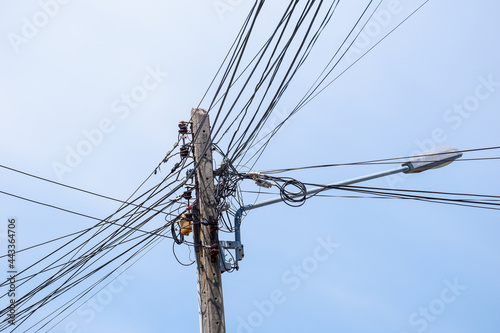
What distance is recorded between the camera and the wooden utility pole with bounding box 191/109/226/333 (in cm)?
796

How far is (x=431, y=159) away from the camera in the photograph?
7.73m

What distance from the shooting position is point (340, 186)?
7836 millimetres

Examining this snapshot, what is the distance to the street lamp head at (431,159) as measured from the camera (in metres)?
7.68

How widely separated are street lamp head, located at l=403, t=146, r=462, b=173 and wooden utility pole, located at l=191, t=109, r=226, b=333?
8.63 ft

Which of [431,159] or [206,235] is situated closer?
[431,159]

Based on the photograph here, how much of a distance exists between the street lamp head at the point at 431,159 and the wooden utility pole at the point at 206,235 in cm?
263

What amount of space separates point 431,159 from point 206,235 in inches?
119

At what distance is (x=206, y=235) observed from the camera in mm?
8383

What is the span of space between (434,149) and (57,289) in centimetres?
602

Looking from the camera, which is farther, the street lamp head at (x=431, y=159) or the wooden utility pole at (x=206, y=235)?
the wooden utility pole at (x=206, y=235)

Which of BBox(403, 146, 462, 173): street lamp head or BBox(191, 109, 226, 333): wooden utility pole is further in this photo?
BBox(191, 109, 226, 333): wooden utility pole

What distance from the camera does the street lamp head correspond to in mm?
7679

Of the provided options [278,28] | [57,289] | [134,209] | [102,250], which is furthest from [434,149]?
[57,289]

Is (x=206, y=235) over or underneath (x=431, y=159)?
over
